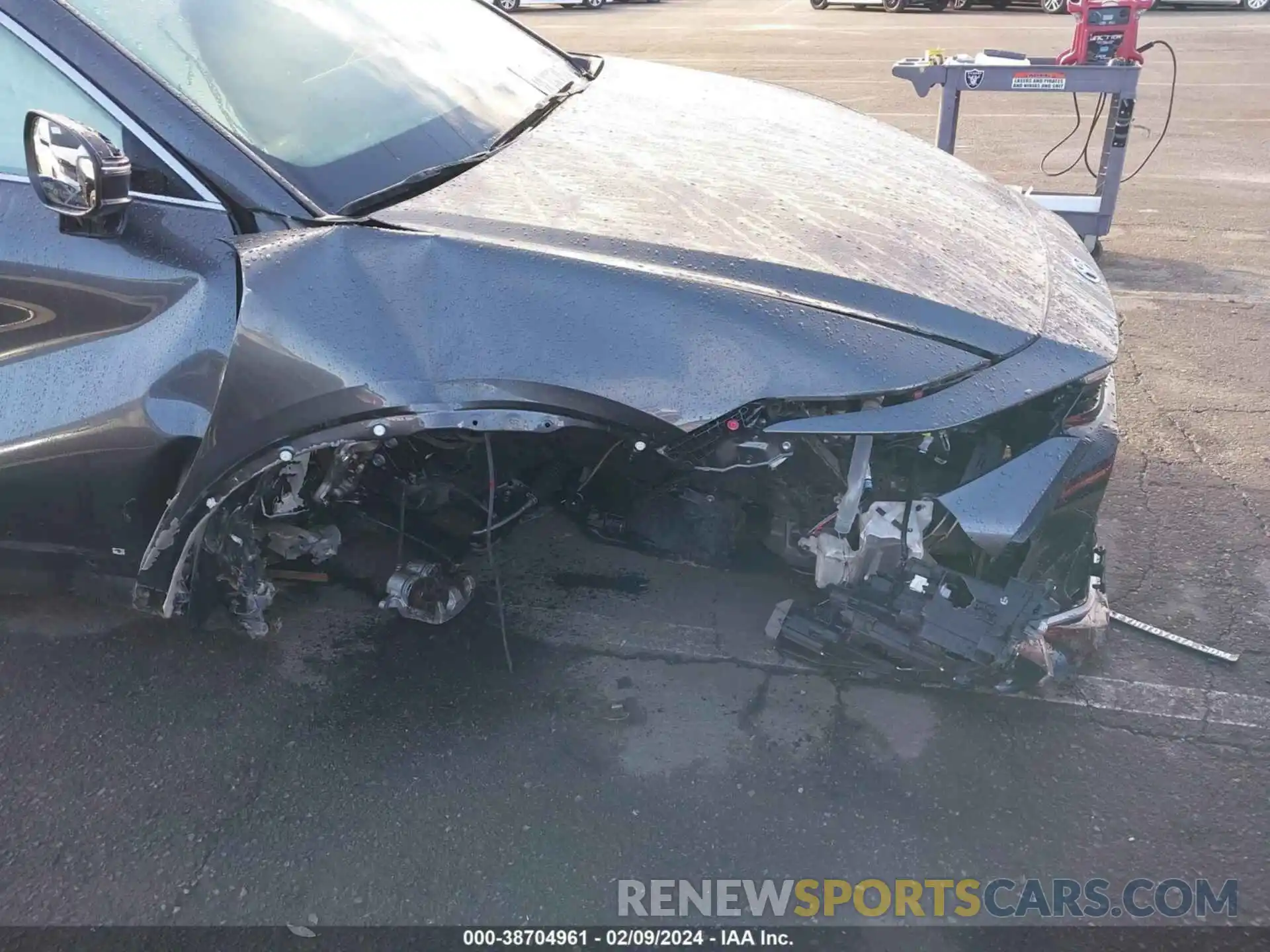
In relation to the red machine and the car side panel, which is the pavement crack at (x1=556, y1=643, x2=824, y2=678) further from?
the red machine

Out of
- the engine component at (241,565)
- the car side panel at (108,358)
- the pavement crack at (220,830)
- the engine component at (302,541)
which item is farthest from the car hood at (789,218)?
the pavement crack at (220,830)

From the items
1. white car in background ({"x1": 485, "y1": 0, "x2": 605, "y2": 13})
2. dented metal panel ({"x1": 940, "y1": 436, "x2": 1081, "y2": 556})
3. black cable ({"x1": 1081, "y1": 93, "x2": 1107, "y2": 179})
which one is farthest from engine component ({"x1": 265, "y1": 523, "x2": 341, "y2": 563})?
white car in background ({"x1": 485, "y1": 0, "x2": 605, "y2": 13})

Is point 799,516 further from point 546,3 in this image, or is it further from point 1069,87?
point 546,3

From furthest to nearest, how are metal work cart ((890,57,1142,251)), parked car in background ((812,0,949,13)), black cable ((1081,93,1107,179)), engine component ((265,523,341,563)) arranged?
parked car in background ((812,0,949,13)) → black cable ((1081,93,1107,179)) → metal work cart ((890,57,1142,251)) → engine component ((265,523,341,563))

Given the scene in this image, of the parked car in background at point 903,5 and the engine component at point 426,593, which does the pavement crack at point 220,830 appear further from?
the parked car in background at point 903,5

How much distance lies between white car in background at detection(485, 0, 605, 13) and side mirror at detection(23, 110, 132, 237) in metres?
20.9

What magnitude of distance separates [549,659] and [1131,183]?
669 centimetres

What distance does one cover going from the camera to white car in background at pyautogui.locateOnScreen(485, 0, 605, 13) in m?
21.3

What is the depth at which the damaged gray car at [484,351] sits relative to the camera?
206cm

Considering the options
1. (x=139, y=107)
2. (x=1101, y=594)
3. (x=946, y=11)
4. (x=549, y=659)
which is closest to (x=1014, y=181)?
(x=1101, y=594)

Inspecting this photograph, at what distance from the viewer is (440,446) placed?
8.40ft

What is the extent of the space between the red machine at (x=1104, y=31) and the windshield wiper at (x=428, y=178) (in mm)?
4146

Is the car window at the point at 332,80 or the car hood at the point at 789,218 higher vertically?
the car window at the point at 332,80

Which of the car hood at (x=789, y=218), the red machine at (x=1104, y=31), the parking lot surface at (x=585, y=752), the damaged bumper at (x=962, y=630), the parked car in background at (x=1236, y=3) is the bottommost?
the parking lot surface at (x=585, y=752)
